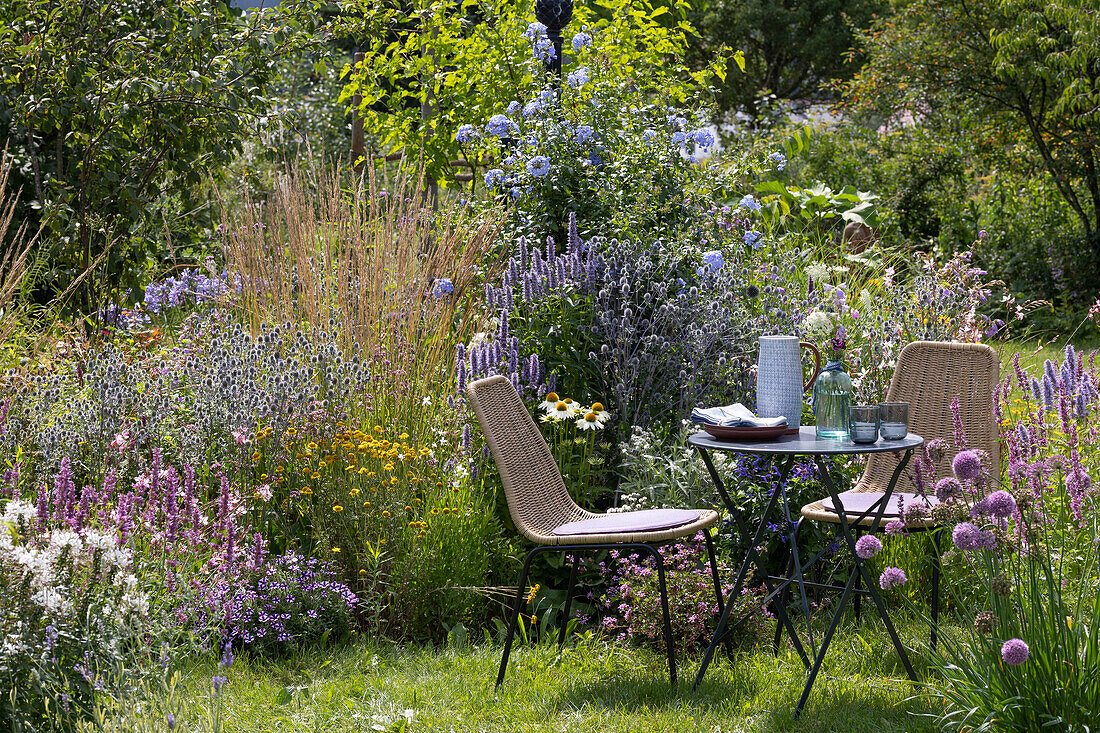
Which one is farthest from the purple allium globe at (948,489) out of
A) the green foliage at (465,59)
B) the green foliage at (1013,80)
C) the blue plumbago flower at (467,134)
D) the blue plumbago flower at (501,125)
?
the green foliage at (1013,80)

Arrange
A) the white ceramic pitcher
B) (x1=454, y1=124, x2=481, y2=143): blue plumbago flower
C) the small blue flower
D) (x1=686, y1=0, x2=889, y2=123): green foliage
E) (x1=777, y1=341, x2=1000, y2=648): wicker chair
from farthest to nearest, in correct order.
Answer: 1. (x1=686, y1=0, x2=889, y2=123): green foliage
2. (x1=454, y1=124, x2=481, y2=143): blue plumbago flower
3. the small blue flower
4. (x1=777, y1=341, x2=1000, y2=648): wicker chair
5. the white ceramic pitcher


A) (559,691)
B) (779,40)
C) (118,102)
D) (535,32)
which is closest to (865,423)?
(559,691)

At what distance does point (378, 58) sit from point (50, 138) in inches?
89.0

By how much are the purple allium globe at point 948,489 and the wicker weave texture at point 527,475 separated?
0.89m

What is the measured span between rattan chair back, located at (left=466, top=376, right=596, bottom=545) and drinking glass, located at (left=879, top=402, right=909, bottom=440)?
102 centimetres

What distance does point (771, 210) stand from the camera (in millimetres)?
7199

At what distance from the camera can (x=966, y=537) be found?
207 cm

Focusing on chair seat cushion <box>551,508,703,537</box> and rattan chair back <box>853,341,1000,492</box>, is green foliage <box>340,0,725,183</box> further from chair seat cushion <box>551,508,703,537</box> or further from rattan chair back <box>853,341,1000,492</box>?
chair seat cushion <box>551,508,703,537</box>

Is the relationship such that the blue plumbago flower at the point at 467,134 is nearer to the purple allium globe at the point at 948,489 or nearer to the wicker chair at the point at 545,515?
the wicker chair at the point at 545,515

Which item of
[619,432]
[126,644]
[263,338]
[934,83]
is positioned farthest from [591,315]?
[934,83]

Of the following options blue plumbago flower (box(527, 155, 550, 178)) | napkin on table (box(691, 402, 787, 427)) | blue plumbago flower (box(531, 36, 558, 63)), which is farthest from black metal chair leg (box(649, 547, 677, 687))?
blue plumbago flower (box(531, 36, 558, 63))

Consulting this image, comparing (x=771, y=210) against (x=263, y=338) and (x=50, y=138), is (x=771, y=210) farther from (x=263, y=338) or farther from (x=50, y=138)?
(x=50, y=138)

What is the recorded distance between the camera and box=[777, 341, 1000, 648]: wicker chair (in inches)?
134

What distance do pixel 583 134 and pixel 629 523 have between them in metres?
2.41
